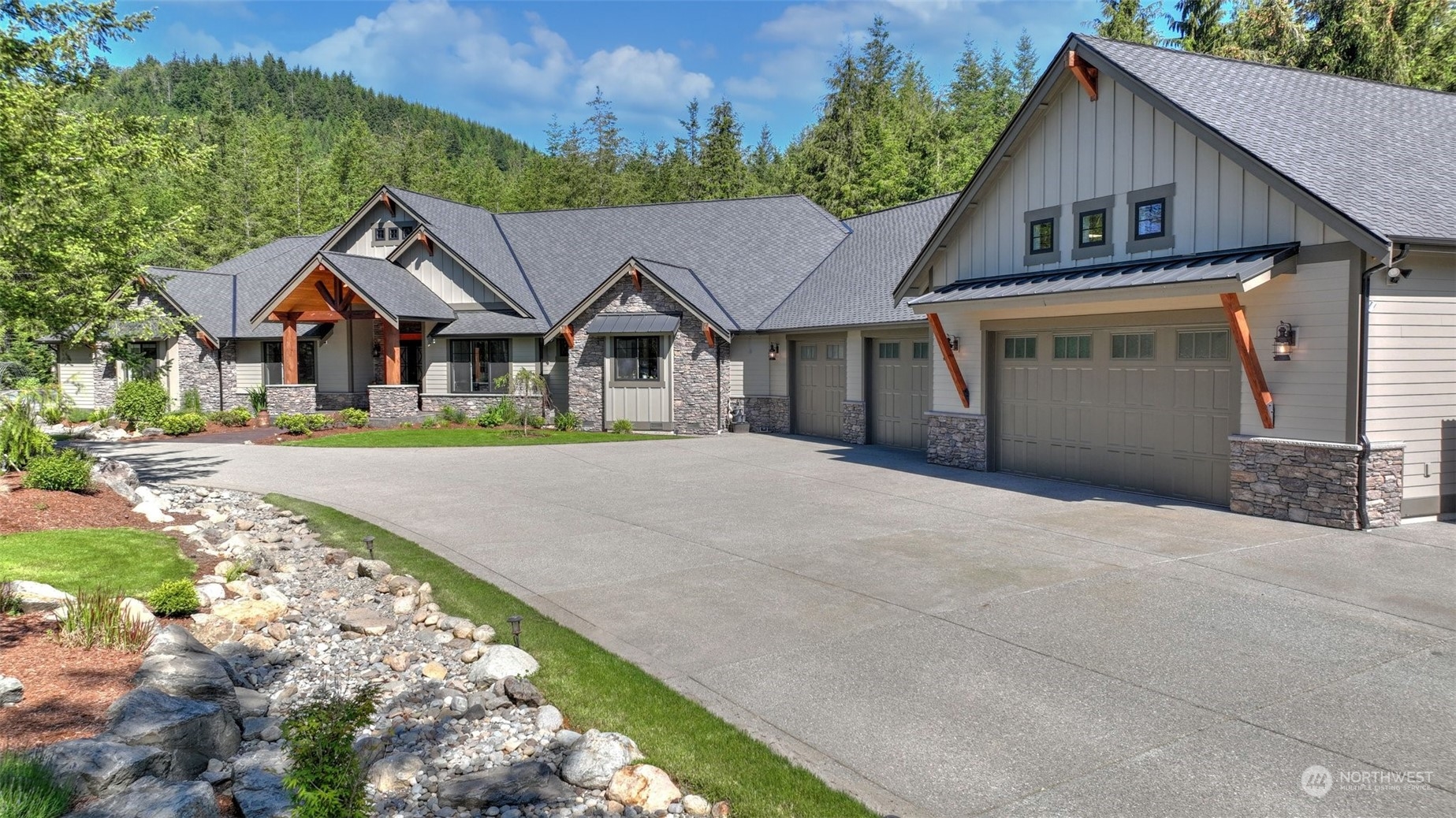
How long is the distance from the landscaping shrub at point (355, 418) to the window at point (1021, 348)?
18.5 meters

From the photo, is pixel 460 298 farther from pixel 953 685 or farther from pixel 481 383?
pixel 953 685

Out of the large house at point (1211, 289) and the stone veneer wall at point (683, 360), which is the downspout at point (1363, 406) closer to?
the large house at point (1211, 289)

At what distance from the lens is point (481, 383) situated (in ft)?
87.7

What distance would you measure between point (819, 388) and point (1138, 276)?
438 inches

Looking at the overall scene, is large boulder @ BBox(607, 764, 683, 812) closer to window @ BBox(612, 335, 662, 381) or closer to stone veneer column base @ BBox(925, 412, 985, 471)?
stone veneer column base @ BBox(925, 412, 985, 471)

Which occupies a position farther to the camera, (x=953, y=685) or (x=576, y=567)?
(x=576, y=567)

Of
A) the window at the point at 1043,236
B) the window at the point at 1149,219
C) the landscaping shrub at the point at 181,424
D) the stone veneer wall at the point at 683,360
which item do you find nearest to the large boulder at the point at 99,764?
the window at the point at 1149,219

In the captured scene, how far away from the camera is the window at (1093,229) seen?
43.2ft

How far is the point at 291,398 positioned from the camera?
2612cm

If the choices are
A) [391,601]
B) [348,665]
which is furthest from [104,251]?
[348,665]

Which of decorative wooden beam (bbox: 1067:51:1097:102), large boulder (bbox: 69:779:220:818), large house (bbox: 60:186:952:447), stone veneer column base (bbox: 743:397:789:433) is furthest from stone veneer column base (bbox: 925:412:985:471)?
large boulder (bbox: 69:779:220:818)

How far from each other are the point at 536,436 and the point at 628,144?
39151mm

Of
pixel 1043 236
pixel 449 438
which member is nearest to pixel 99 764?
pixel 1043 236

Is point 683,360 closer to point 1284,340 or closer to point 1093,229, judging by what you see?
point 1093,229
